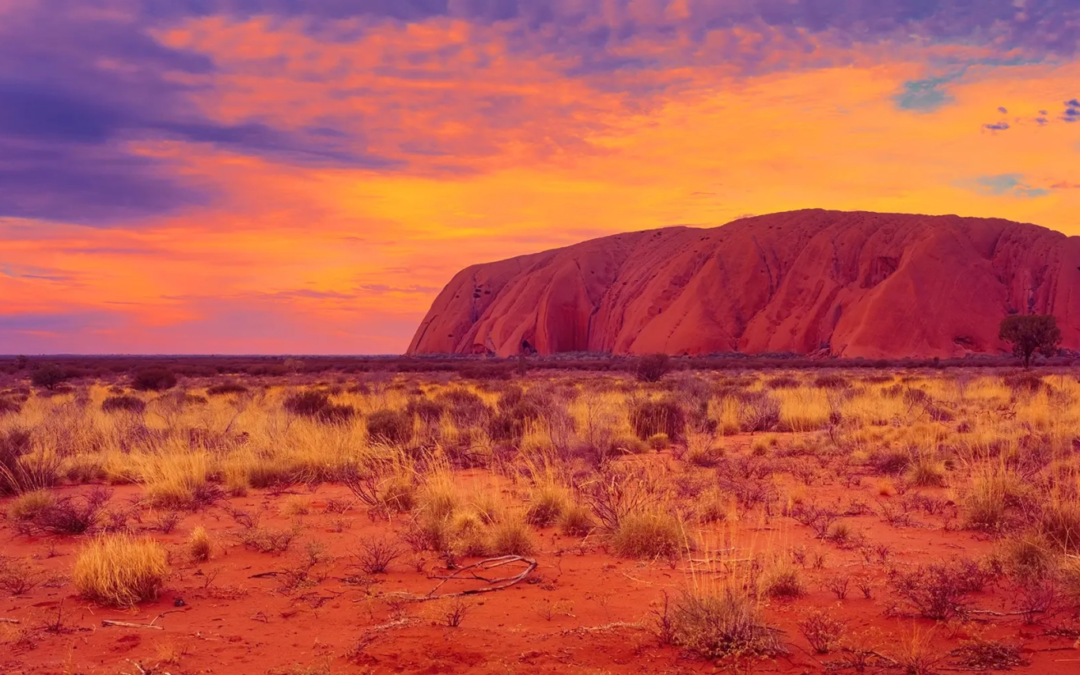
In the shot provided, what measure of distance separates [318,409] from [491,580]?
11.7 metres

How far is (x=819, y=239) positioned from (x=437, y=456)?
7413 cm

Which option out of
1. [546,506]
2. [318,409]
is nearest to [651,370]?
[318,409]

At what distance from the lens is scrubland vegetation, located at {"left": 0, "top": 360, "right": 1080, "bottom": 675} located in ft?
15.8

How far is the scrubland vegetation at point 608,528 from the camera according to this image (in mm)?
4812

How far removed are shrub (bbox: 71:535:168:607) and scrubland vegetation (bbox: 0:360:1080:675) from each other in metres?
0.02

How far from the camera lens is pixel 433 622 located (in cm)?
506

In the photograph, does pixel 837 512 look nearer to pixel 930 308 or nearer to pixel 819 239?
pixel 930 308

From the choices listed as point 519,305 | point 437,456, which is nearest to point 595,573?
point 437,456

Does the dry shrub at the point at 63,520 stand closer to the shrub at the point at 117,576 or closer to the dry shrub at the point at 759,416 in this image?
the shrub at the point at 117,576

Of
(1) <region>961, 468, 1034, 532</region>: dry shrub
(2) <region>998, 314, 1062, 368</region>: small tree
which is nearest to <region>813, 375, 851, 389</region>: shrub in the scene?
(1) <region>961, 468, 1034, 532</region>: dry shrub

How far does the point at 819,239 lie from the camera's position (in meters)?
78.6

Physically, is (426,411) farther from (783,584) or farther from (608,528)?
(783,584)

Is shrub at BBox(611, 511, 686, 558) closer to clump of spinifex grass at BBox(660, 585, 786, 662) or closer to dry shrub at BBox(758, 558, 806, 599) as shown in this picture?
dry shrub at BBox(758, 558, 806, 599)

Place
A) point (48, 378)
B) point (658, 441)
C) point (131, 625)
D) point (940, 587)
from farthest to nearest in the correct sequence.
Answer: point (48, 378)
point (658, 441)
point (940, 587)
point (131, 625)
